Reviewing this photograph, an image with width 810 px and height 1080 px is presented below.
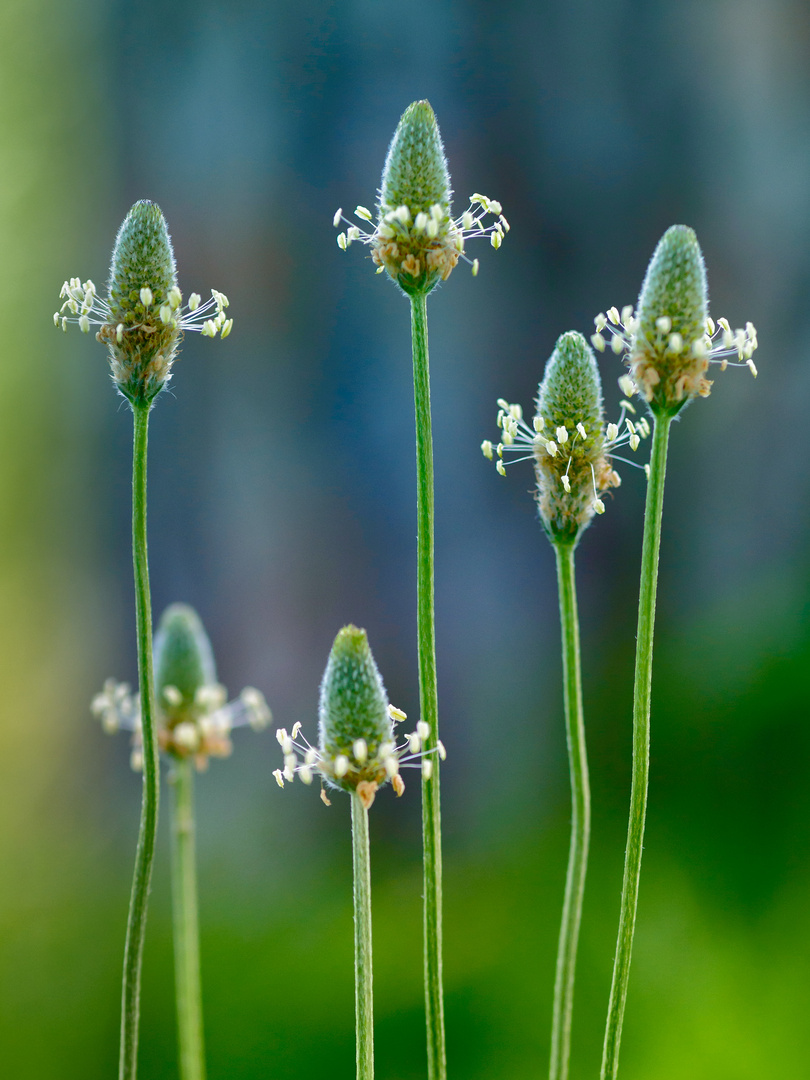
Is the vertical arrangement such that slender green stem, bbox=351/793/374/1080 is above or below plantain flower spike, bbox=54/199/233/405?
below

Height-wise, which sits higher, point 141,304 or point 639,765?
point 141,304

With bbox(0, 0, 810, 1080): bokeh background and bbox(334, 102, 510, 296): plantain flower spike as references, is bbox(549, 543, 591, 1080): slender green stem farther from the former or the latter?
bbox(0, 0, 810, 1080): bokeh background

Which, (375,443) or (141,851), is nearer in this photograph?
(141,851)

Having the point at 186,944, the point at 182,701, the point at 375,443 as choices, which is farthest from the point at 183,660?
the point at 375,443

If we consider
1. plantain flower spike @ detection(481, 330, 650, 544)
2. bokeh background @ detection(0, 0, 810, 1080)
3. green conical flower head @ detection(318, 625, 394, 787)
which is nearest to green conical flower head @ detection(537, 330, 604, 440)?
plantain flower spike @ detection(481, 330, 650, 544)

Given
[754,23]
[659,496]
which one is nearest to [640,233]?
[754,23]

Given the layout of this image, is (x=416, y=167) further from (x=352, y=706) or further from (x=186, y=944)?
(x=186, y=944)

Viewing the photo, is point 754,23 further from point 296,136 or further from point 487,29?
point 296,136
